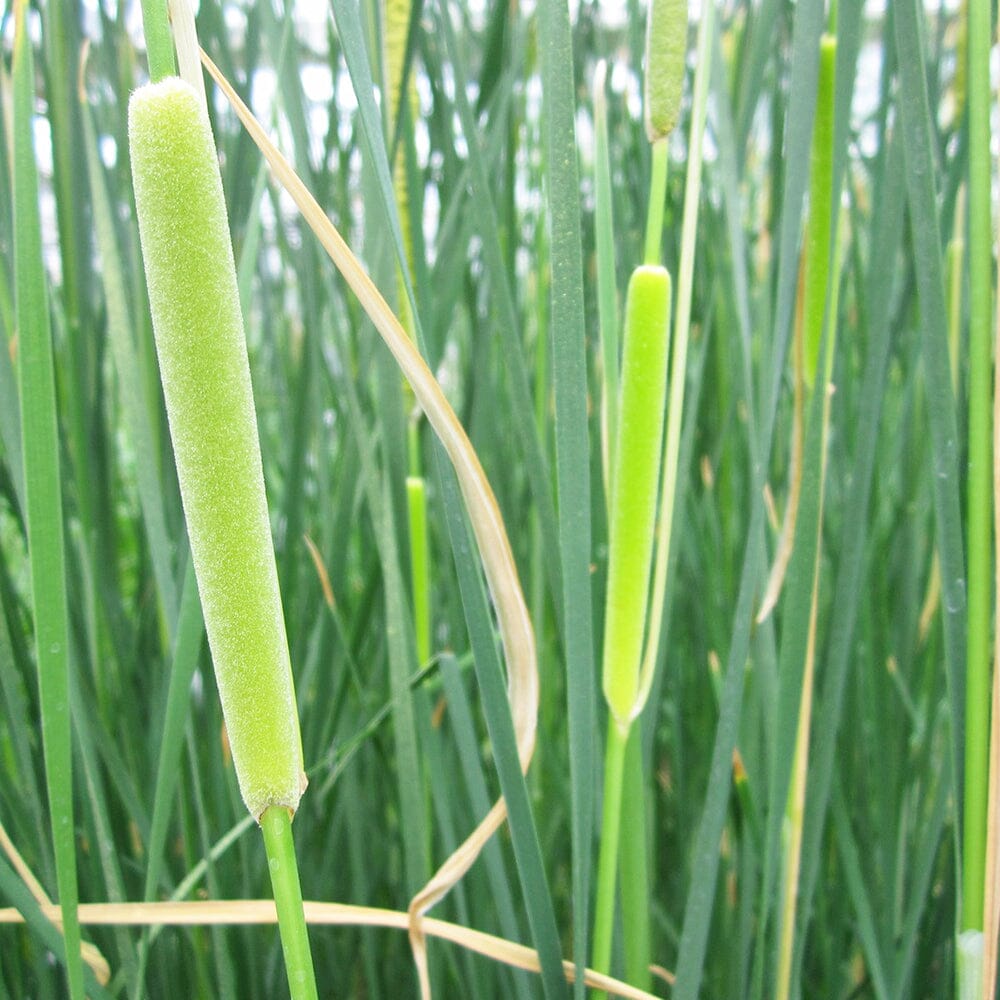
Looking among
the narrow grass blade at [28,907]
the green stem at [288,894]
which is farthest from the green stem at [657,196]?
the narrow grass blade at [28,907]

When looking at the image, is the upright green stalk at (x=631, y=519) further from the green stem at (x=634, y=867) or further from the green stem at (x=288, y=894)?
the green stem at (x=288, y=894)

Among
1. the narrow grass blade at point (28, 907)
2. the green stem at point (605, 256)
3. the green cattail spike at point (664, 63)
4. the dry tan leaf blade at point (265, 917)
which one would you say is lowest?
the dry tan leaf blade at point (265, 917)

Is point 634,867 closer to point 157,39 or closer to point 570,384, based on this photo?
point 570,384

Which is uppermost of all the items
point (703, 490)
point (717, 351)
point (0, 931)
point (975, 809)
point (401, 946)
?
point (717, 351)

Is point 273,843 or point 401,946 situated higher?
point 273,843

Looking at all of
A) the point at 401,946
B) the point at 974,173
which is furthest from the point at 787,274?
the point at 401,946

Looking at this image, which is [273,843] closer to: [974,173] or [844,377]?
[974,173]
